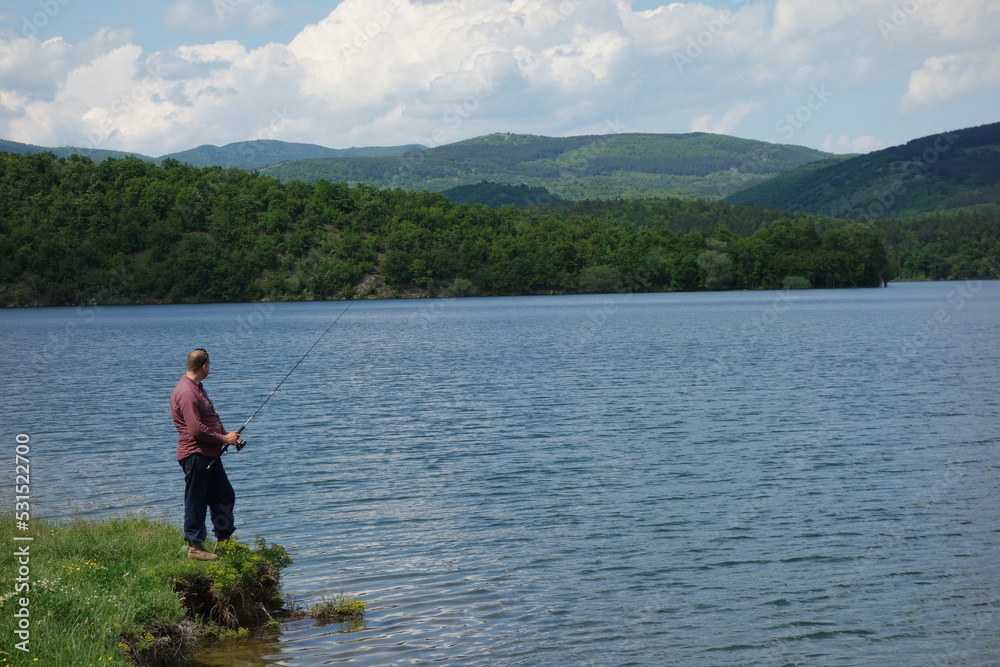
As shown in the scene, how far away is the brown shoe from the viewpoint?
11.2 meters

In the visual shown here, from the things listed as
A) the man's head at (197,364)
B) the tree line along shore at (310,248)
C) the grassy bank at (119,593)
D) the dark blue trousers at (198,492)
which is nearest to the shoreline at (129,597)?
the grassy bank at (119,593)

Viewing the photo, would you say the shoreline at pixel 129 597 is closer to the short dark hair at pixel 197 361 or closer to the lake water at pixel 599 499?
the lake water at pixel 599 499

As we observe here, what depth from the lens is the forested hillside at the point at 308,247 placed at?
6186 inches

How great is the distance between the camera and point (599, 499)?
18.0 meters

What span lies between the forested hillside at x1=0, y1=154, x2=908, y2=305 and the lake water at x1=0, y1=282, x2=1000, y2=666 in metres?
119

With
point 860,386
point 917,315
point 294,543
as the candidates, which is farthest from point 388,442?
point 917,315

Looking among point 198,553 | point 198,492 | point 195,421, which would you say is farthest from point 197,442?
point 198,553

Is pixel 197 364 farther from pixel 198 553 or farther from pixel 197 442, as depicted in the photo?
pixel 198 553

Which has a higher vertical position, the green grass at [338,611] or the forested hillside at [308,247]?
the forested hillside at [308,247]

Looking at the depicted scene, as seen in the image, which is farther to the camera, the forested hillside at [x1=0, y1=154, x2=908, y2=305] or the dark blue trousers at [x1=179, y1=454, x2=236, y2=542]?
the forested hillside at [x1=0, y1=154, x2=908, y2=305]

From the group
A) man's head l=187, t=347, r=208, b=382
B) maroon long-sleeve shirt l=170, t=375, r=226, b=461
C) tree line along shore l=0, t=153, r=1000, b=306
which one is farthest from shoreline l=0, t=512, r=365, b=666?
tree line along shore l=0, t=153, r=1000, b=306

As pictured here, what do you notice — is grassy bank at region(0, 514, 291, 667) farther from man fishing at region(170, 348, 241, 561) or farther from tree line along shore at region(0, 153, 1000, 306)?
tree line along shore at region(0, 153, 1000, 306)

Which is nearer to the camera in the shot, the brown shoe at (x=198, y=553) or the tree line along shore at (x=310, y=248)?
the brown shoe at (x=198, y=553)

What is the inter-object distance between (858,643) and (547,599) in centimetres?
384
